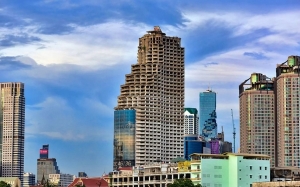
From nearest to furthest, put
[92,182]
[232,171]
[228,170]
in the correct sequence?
[232,171] < [228,170] < [92,182]

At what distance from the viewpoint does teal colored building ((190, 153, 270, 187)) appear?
120312mm

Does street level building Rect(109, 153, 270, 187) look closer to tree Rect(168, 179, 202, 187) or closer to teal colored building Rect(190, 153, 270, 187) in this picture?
teal colored building Rect(190, 153, 270, 187)

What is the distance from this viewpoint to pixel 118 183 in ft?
456

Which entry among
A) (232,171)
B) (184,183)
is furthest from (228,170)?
(184,183)

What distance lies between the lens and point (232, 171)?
12112cm

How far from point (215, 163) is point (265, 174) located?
306 inches

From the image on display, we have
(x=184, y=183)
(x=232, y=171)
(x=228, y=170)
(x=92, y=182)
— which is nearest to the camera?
(x=184, y=183)

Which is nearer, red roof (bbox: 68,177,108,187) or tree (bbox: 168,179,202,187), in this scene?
tree (bbox: 168,179,202,187)

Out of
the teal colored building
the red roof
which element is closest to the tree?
the teal colored building

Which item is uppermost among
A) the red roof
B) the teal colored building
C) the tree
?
the teal colored building

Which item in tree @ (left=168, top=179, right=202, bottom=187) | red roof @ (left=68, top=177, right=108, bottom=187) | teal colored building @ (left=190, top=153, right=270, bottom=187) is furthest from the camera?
red roof @ (left=68, top=177, right=108, bottom=187)

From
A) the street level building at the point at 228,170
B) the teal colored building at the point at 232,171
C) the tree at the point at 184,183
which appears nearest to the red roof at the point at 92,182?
the street level building at the point at 228,170

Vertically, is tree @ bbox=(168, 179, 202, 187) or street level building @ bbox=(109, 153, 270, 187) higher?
street level building @ bbox=(109, 153, 270, 187)

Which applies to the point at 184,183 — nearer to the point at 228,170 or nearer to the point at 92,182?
the point at 228,170
